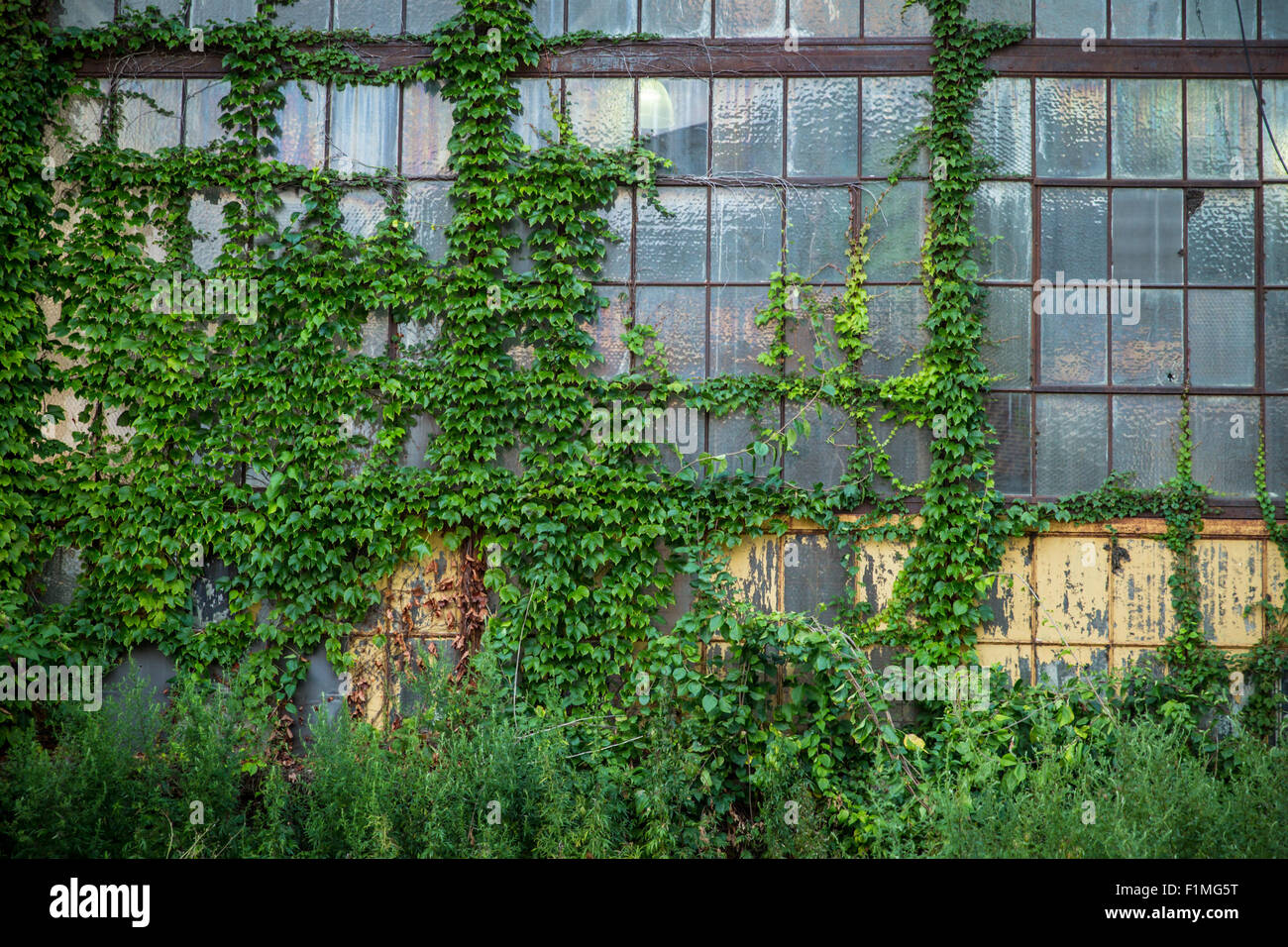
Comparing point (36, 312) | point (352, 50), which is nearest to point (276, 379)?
point (36, 312)

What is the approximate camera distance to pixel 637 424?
657 cm

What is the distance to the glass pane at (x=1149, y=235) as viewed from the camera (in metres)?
6.62

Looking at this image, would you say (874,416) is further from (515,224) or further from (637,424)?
(515,224)

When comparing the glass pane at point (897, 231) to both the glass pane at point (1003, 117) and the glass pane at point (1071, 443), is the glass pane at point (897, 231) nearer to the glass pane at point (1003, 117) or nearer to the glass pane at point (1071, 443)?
the glass pane at point (1003, 117)

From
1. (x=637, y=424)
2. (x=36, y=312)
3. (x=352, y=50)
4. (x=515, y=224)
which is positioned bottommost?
(x=637, y=424)

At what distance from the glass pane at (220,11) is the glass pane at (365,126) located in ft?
3.18

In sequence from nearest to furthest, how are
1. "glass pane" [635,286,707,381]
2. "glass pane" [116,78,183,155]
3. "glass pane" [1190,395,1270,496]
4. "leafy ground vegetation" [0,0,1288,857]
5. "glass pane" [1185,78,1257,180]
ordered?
1. "leafy ground vegetation" [0,0,1288,857]
2. "glass pane" [1190,395,1270,496]
3. "glass pane" [1185,78,1257,180]
4. "glass pane" [635,286,707,381]
5. "glass pane" [116,78,183,155]

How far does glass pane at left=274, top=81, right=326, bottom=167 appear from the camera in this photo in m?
6.83

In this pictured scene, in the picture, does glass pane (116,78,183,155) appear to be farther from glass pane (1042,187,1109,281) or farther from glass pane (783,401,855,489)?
glass pane (1042,187,1109,281)

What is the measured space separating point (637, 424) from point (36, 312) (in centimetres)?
460

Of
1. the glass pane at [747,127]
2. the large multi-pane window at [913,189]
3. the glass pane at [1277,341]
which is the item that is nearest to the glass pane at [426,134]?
the large multi-pane window at [913,189]

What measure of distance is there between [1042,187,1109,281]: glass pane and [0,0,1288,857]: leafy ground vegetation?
627 mm

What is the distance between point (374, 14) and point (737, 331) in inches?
150

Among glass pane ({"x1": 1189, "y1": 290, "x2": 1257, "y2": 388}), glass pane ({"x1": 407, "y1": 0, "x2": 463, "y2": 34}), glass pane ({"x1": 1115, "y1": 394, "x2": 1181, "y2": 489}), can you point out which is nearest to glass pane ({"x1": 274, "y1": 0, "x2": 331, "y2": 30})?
glass pane ({"x1": 407, "y1": 0, "x2": 463, "y2": 34})
